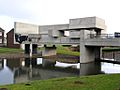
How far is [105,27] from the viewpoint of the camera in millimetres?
58000

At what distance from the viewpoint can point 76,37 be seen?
157 ft

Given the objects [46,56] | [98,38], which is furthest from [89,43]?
[46,56]

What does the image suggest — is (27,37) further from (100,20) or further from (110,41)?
(110,41)

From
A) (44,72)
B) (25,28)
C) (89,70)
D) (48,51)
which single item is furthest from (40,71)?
(25,28)

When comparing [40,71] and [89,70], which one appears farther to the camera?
[40,71]

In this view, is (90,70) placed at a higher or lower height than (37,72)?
higher

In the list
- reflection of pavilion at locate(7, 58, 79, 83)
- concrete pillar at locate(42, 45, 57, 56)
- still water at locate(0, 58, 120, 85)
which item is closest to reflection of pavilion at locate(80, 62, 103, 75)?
still water at locate(0, 58, 120, 85)

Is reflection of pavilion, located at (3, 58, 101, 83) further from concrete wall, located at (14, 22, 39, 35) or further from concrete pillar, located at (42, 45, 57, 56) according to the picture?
concrete wall, located at (14, 22, 39, 35)

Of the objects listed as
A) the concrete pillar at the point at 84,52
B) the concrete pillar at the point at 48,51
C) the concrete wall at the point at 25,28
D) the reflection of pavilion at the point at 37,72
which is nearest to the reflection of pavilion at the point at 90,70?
the reflection of pavilion at the point at 37,72

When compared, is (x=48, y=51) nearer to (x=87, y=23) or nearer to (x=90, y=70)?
(x=87, y=23)

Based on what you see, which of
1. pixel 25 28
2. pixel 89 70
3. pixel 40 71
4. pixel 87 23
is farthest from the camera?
pixel 25 28

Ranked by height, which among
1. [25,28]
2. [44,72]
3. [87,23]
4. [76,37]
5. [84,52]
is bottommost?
[44,72]

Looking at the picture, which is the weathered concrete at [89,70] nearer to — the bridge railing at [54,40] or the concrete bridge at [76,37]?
the concrete bridge at [76,37]

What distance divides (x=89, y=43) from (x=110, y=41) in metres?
5.08
